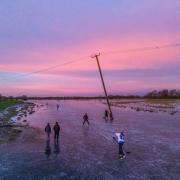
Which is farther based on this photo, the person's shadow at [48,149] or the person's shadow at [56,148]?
the person's shadow at [56,148]

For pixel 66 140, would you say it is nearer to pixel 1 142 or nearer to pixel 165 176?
pixel 1 142

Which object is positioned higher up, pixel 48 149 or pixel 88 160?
pixel 48 149

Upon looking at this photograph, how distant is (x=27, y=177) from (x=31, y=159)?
4.35m

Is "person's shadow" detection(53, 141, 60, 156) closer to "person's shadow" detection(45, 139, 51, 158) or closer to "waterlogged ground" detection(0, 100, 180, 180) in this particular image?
"waterlogged ground" detection(0, 100, 180, 180)

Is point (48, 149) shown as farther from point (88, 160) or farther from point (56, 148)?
point (88, 160)

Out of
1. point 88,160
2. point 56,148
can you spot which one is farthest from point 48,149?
point 88,160

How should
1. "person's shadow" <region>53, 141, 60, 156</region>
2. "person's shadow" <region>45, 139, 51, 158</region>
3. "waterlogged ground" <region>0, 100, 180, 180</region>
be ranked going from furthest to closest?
1. "person's shadow" <region>53, 141, 60, 156</region>
2. "person's shadow" <region>45, 139, 51, 158</region>
3. "waterlogged ground" <region>0, 100, 180, 180</region>

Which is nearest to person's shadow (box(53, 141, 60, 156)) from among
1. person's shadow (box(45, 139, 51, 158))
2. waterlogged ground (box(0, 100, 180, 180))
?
waterlogged ground (box(0, 100, 180, 180))

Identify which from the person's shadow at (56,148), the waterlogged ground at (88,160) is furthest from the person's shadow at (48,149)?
the person's shadow at (56,148)

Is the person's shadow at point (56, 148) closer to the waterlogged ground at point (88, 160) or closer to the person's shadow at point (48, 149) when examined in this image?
the waterlogged ground at point (88, 160)

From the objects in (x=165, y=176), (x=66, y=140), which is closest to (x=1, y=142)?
(x=66, y=140)

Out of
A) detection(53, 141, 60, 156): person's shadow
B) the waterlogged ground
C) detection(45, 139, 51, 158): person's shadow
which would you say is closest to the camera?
the waterlogged ground

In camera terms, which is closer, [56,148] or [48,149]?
[48,149]

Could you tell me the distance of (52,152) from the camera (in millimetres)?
24297
